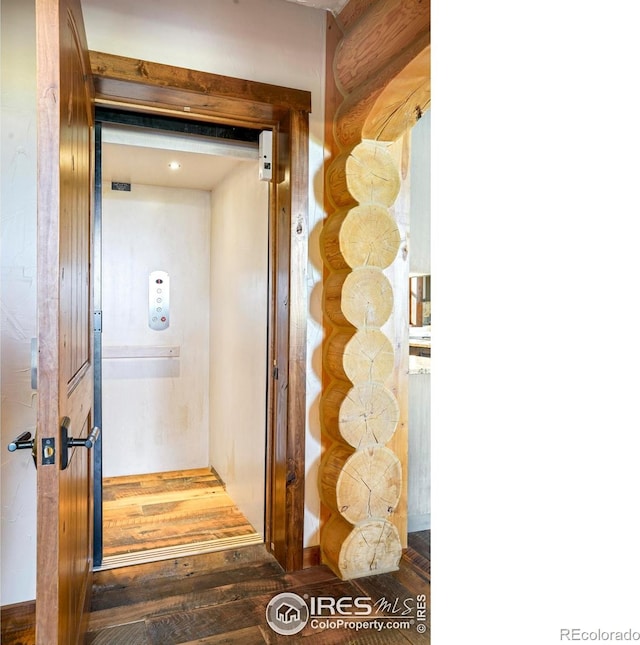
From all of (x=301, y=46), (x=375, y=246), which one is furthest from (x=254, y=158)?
(x=375, y=246)

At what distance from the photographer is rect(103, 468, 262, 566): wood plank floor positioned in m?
2.85

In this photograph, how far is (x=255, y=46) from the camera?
245 cm

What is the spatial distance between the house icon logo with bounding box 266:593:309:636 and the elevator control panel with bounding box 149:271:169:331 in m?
2.49

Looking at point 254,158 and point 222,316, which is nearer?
point 254,158

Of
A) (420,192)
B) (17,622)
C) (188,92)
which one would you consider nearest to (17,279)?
(188,92)

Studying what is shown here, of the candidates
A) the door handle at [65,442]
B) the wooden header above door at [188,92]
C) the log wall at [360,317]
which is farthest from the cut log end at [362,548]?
the wooden header above door at [188,92]

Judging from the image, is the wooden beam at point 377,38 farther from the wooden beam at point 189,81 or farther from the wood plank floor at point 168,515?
the wood plank floor at point 168,515

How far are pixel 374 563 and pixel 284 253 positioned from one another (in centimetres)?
152

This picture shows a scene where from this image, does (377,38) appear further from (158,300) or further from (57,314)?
(158,300)

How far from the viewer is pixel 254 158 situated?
114 inches

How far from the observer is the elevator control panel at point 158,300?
13.7 feet

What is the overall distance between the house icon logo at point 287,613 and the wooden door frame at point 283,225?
22 centimetres
